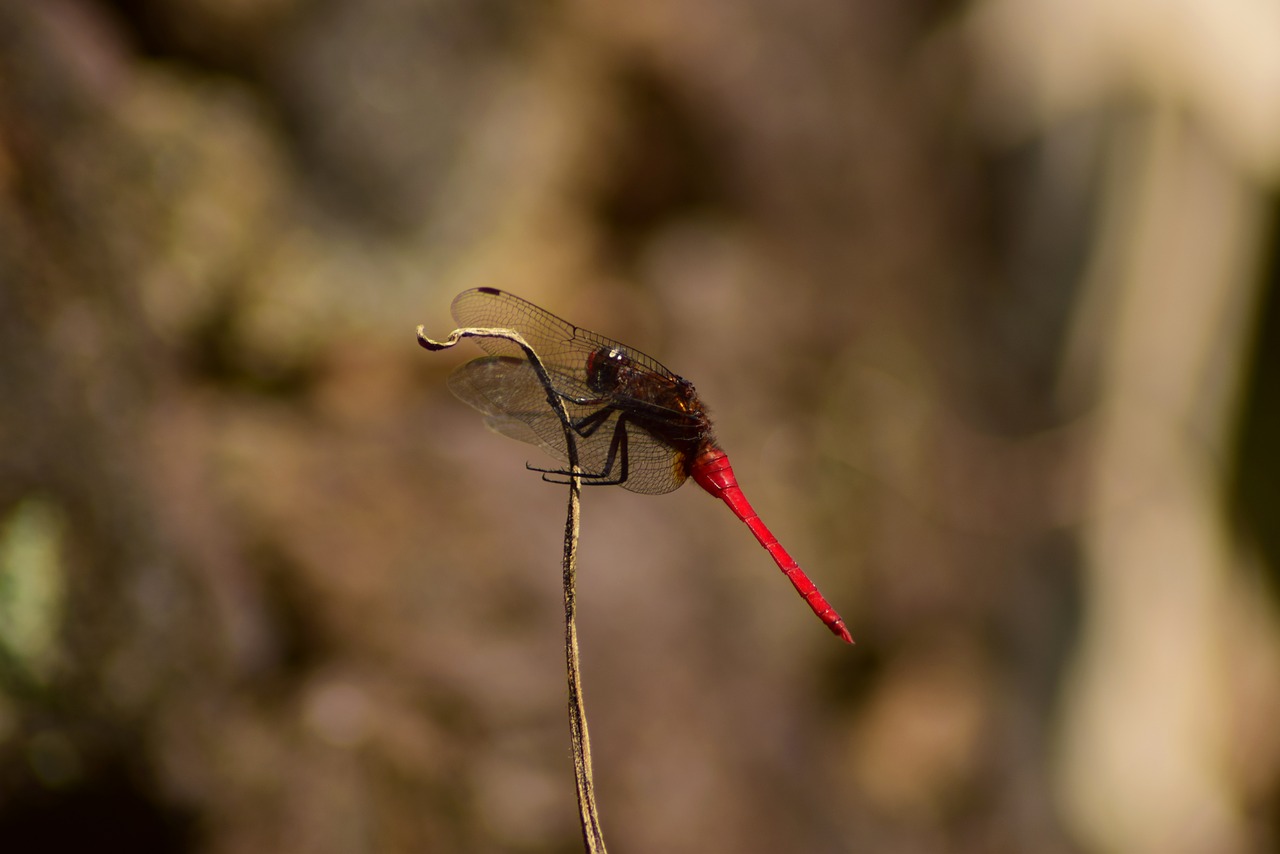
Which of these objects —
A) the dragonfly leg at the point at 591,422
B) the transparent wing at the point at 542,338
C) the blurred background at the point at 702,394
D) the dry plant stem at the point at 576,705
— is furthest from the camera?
the blurred background at the point at 702,394

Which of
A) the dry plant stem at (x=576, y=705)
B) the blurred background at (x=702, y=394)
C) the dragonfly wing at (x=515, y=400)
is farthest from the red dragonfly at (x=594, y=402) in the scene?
the blurred background at (x=702, y=394)

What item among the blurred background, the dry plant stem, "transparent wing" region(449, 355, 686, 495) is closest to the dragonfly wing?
"transparent wing" region(449, 355, 686, 495)

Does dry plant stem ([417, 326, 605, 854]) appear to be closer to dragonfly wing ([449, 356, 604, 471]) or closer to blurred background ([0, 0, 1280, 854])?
dragonfly wing ([449, 356, 604, 471])

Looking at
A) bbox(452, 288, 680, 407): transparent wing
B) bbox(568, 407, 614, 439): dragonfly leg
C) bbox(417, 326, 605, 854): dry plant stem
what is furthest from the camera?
bbox(568, 407, 614, 439): dragonfly leg

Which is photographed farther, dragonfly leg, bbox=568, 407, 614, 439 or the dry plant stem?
dragonfly leg, bbox=568, 407, 614, 439

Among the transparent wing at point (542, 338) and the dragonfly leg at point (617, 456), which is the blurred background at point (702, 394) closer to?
the transparent wing at point (542, 338)

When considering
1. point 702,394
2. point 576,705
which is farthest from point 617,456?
point 702,394

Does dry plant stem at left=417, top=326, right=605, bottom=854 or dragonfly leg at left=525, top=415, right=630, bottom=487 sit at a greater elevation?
dragonfly leg at left=525, top=415, right=630, bottom=487

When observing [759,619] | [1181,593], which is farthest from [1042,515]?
[759,619]
